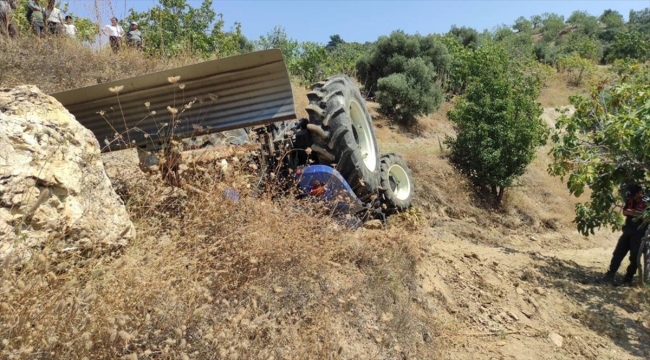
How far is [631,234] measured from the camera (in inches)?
252

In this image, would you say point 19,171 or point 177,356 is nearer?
point 177,356

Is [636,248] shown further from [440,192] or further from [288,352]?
[288,352]

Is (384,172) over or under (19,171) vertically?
under

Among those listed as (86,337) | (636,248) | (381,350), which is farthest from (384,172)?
(86,337)

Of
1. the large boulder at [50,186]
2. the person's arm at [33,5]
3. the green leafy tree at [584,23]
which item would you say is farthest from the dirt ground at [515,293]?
the green leafy tree at [584,23]

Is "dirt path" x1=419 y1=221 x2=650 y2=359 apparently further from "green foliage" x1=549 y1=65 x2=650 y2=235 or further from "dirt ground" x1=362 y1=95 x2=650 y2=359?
"green foliage" x1=549 y1=65 x2=650 y2=235

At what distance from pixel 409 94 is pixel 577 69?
18042 mm

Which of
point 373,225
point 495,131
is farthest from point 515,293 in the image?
point 495,131

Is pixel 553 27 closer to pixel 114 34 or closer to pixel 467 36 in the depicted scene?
pixel 467 36

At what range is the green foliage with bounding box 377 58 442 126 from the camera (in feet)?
43.0

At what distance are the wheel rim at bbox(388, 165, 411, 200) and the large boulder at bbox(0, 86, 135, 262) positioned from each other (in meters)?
4.05

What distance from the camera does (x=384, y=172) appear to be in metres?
5.97

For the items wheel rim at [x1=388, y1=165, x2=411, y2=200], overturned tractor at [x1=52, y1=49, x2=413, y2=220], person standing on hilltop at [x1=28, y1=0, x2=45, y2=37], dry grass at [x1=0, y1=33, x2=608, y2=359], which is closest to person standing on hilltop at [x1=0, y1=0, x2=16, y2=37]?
person standing on hilltop at [x1=28, y1=0, x2=45, y2=37]

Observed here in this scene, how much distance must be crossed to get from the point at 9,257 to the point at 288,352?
4.66 feet
